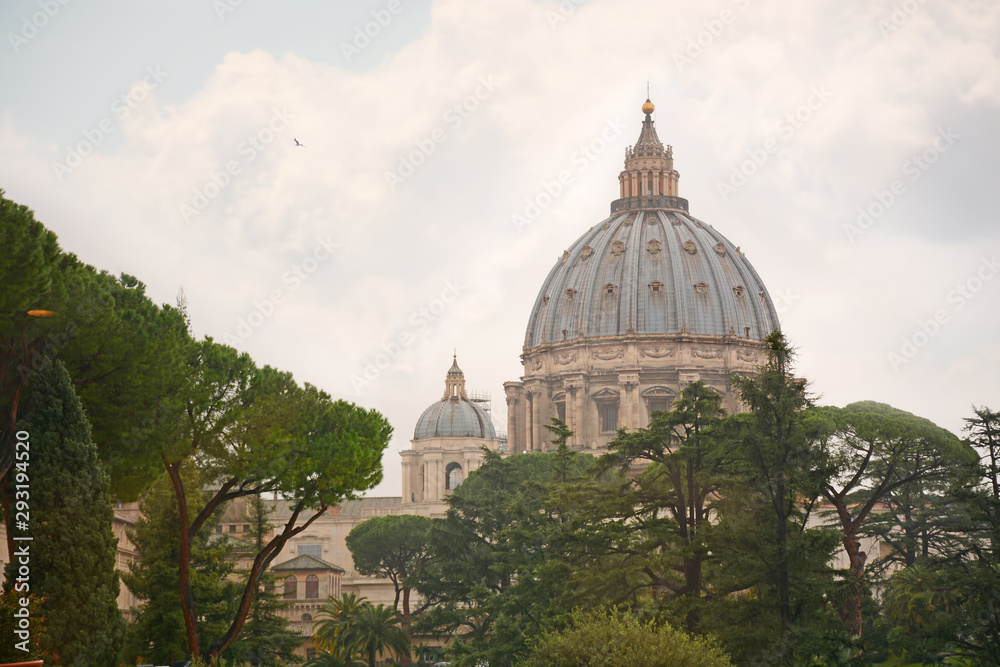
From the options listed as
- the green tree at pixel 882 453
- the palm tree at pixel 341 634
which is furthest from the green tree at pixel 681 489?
the palm tree at pixel 341 634

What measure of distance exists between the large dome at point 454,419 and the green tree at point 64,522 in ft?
296

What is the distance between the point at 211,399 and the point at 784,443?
14399mm

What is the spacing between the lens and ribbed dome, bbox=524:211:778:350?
103375 mm

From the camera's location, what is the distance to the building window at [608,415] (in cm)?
10144

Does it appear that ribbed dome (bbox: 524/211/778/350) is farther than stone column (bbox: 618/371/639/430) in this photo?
Yes

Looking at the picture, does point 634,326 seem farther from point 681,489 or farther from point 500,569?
point 681,489

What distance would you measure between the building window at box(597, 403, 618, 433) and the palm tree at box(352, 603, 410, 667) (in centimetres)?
5135

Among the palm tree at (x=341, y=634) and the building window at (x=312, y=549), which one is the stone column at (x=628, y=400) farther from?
the palm tree at (x=341, y=634)

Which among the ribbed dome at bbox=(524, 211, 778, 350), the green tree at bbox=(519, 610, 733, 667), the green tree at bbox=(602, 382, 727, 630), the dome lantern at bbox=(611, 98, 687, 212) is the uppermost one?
the dome lantern at bbox=(611, 98, 687, 212)

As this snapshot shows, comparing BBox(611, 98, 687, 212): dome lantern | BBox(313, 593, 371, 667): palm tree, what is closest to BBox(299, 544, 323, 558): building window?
BBox(611, 98, 687, 212): dome lantern

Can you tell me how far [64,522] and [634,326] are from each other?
81.9 m

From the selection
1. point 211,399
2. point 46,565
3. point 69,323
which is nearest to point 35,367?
point 69,323

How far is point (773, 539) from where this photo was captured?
32.9 m

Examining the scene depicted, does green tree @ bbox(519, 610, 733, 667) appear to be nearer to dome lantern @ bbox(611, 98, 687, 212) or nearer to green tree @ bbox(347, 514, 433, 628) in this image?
green tree @ bbox(347, 514, 433, 628)
